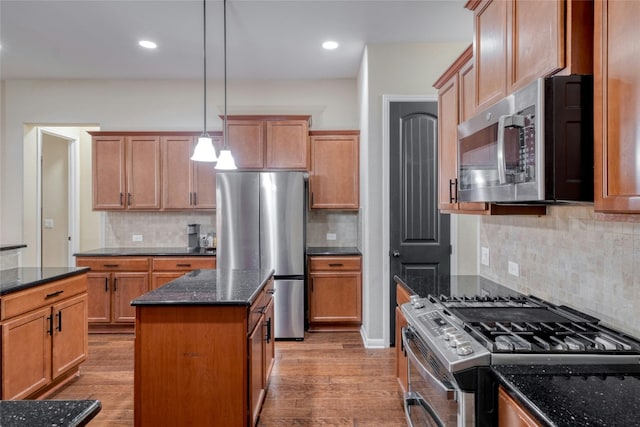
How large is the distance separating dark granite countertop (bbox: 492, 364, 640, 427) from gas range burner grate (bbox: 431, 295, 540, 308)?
605mm

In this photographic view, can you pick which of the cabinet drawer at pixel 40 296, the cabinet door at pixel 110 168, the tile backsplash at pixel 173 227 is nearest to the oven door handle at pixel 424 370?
the cabinet drawer at pixel 40 296

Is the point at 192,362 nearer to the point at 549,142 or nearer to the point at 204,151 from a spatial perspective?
the point at 204,151

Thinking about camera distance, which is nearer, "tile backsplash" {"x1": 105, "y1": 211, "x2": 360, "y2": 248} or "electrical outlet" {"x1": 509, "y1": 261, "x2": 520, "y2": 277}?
"electrical outlet" {"x1": 509, "y1": 261, "x2": 520, "y2": 277}

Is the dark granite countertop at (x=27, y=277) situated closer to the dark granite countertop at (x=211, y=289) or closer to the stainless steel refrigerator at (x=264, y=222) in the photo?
the dark granite countertop at (x=211, y=289)

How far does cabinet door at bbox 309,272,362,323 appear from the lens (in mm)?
4094

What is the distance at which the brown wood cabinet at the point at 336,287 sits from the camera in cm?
409

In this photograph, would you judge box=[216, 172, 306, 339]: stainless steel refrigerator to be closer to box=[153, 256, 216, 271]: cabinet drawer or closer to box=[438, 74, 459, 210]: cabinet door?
box=[153, 256, 216, 271]: cabinet drawer

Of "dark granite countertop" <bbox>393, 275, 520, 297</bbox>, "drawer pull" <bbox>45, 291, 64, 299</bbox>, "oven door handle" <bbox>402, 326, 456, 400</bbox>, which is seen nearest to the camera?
"oven door handle" <bbox>402, 326, 456, 400</bbox>

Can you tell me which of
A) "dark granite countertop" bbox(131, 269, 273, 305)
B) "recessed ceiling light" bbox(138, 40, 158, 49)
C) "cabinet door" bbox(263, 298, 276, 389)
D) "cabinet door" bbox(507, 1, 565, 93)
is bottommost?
"cabinet door" bbox(263, 298, 276, 389)

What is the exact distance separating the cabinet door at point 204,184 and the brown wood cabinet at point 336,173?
1140mm

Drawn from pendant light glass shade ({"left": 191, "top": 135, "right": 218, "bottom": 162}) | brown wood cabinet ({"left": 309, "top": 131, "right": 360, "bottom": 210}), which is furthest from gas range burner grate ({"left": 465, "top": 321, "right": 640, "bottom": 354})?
brown wood cabinet ({"left": 309, "top": 131, "right": 360, "bottom": 210})

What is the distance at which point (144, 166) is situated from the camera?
14.4 ft

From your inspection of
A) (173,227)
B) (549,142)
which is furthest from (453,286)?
(173,227)

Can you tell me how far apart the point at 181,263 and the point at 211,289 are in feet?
6.57
